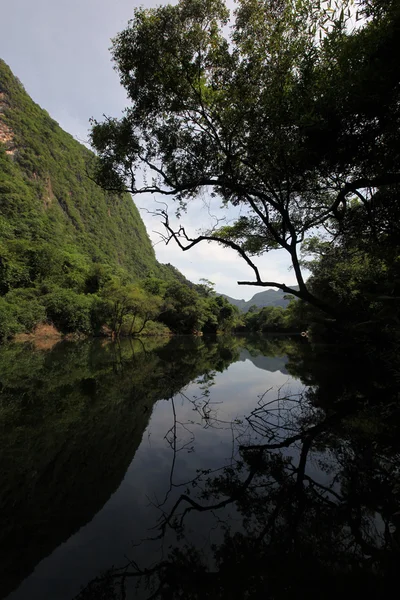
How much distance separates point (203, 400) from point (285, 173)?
232 inches

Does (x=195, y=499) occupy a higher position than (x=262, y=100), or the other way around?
(x=262, y=100)

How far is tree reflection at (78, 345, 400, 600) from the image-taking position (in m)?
1.84

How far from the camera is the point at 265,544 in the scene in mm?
2205

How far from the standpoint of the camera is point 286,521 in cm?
249

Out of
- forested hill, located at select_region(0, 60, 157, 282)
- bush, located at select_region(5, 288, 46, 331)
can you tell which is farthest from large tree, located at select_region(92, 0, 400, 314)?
forested hill, located at select_region(0, 60, 157, 282)

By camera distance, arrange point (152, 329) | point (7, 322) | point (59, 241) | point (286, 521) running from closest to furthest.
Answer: point (286, 521)
point (7, 322)
point (152, 329)
point (59, 241)

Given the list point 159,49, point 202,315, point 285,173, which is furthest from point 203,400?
point 202,315

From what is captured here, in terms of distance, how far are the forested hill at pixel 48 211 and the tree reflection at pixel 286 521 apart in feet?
113

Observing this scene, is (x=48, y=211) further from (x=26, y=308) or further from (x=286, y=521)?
(x=286, y=521)

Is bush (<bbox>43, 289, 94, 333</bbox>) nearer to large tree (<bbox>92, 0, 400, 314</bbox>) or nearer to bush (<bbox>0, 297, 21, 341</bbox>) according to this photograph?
bush (<bbox>0, 297, 21, 341</bbox>)

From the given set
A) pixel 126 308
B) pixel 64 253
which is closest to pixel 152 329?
pixel 126 308

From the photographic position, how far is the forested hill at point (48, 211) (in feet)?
115

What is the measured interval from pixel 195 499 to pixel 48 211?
87893 mm

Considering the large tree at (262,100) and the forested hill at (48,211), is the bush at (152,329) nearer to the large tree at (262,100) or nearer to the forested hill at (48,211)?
the forested hill at (48,211)
